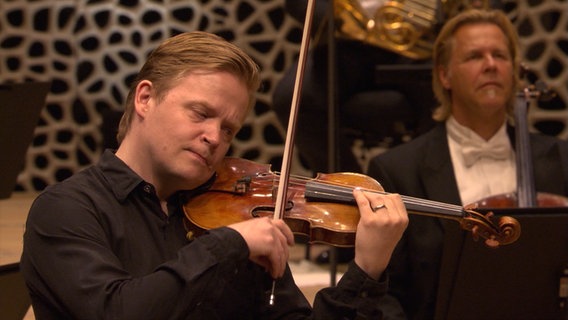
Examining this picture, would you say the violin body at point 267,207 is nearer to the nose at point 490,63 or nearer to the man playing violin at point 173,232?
the man playing violin at point 173,232

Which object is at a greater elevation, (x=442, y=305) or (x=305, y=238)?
(x=305, y=238)

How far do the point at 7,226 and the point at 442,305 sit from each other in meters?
2.48

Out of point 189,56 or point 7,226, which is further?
point 7,226

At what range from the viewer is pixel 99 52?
520cm

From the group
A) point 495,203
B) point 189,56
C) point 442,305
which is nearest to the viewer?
point 189,56

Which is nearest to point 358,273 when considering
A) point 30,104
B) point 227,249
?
point 227,249

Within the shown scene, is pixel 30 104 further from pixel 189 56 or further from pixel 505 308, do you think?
pixel 505 308

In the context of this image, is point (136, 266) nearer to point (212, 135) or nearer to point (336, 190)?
point (212, 135)

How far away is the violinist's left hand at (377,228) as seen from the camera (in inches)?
60.9

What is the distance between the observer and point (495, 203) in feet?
8.12

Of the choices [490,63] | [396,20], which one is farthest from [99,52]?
[490,63]

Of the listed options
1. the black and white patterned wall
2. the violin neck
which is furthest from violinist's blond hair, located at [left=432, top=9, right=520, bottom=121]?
the black and white patterned wall

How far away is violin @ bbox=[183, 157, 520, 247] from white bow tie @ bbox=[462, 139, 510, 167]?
90cm

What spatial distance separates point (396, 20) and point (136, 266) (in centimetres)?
207
